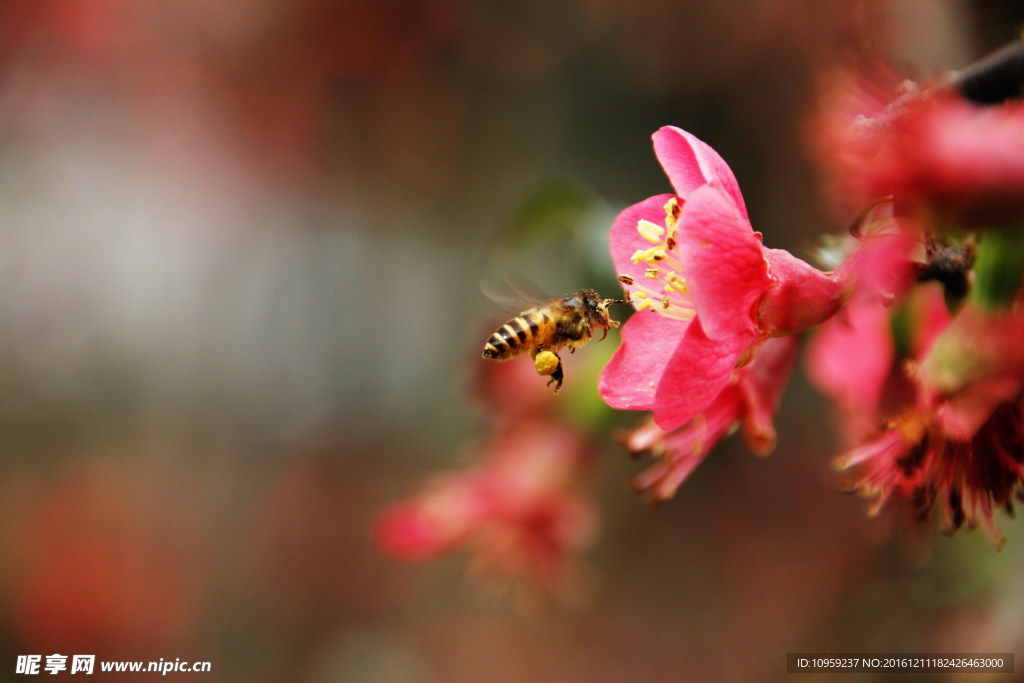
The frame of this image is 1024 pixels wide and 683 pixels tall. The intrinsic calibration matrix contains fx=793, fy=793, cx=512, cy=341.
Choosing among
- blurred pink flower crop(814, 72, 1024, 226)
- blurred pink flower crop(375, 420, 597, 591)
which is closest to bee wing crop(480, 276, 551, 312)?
blurred pink flower crop(814, 72, 1024, 226)

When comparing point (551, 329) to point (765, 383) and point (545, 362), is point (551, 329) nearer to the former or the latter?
point (545, 362)

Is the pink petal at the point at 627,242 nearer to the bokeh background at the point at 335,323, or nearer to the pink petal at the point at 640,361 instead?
the pink petal at the point at 640,361

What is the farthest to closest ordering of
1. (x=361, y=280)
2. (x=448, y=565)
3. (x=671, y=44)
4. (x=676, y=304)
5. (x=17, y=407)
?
1. (x=361, y=280)
2. (x=448, y=565)
3. (x=671, y=44)
4. (x=17, y=407)
5. (x=676, y=304)

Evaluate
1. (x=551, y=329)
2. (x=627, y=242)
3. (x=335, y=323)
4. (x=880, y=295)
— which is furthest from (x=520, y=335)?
(x=335, y=323)

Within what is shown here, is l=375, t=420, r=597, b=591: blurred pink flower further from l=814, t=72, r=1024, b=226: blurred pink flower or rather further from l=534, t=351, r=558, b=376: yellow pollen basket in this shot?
l=814, t=72, r=1024, b=226: blurred pink flower

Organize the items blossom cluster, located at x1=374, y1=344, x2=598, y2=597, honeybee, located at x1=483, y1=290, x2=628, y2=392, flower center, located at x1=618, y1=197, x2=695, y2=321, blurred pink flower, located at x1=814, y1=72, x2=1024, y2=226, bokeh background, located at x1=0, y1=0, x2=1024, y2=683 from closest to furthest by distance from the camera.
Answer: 1. blurred pink flower, located at x1=814, y1=72, x2=1024, y2=226
2. flower center, located at x1=618, y1=197, x2=695, y2=321
3. honeybee, located at x1=483, y1=290, x2=628, y2=392
4. blossom cluster, located at x1=374, y1=344, x2=598, y2=597
5. bokeh background, located at x1=0, y1=0, x2=1024, y2=683

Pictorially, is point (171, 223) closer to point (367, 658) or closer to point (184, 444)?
point (184, 444)

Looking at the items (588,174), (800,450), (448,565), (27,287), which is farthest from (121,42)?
(800,450)
